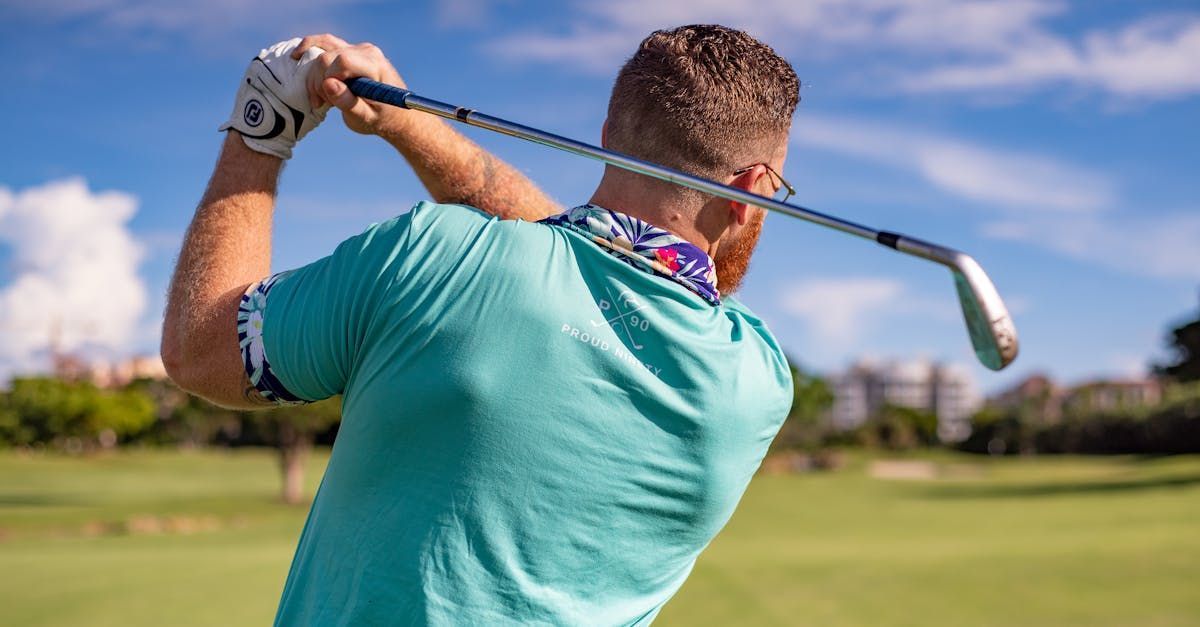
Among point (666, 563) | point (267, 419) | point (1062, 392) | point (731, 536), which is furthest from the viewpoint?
point (1062, 392)

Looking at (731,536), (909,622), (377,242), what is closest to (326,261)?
(377,242)

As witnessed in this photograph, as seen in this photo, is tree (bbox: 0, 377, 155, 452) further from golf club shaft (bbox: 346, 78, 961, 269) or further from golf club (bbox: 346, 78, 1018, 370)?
golf club (bbox: 346, 78, 1018, 370)

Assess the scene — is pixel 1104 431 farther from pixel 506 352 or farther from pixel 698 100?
pixel 506 352

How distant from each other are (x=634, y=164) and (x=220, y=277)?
582 mm

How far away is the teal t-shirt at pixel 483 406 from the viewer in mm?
1500

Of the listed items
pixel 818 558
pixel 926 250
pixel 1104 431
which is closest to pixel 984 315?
pixel 926 250

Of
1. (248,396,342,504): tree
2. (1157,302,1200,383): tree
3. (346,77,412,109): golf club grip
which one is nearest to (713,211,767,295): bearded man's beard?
(346,77,412,109): golf club grip

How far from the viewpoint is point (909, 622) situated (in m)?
12.2

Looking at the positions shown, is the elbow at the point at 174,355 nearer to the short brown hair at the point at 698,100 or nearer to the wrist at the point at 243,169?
the wrist at the point at 243,169

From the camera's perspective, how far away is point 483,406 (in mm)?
1523

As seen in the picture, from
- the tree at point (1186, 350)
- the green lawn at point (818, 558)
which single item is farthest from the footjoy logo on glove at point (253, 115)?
the tree at point (1186, 350)

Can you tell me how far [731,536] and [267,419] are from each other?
17120 mm

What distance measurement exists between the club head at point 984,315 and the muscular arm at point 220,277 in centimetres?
93

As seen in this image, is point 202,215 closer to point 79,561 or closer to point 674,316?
point 674,316
